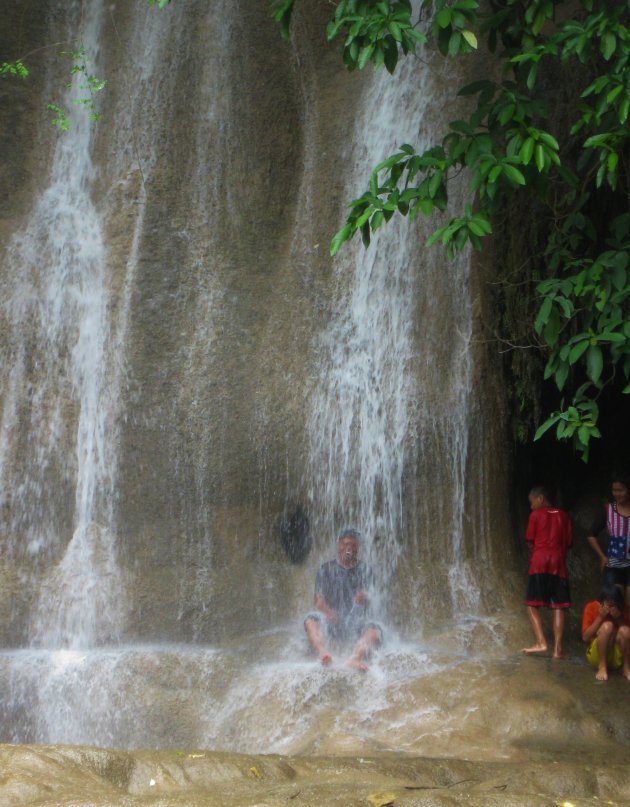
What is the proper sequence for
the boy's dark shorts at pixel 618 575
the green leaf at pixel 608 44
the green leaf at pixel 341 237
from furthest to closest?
the boy's dark shorts at pixel 618 575
the green leaf at pixel 341 237
the green leaf at pixel 608 44

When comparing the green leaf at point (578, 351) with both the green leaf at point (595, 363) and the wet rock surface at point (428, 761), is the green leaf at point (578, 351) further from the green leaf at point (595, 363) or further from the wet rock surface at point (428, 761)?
the wet rock surface at point (428, 761)

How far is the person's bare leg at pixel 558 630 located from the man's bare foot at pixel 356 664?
4.88 ft

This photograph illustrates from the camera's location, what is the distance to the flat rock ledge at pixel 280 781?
4805mm

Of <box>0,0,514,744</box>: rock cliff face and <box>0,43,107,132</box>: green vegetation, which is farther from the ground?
<box>0,43,107,132</box>: green vegetation

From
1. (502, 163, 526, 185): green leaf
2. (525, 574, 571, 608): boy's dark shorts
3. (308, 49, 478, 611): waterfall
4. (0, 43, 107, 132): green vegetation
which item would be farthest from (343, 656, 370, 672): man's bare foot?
(0, 43, 107, 132): green vegetation

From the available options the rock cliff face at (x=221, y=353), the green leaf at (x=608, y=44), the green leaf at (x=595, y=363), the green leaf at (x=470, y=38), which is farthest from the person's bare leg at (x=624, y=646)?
the green leaf at (x=470, y=38)

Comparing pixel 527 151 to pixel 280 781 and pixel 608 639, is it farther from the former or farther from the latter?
pixel 280 781

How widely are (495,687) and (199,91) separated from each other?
640cm

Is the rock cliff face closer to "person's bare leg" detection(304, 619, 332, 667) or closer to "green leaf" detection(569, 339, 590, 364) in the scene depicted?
"person's bare leg" detection(304, 619, 332, 667)

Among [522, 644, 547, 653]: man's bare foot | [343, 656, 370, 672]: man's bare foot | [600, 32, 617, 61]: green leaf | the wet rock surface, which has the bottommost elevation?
the wet rock surface

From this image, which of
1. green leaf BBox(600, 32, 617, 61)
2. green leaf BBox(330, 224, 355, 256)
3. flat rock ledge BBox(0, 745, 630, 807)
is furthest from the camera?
green leaf BBox(330, 224, 355, 256)

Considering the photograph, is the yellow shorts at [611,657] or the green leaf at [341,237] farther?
the yellow shorts at [611,657]

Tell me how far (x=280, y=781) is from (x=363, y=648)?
2920mm

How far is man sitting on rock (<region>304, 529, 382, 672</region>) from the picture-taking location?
8484 mm
